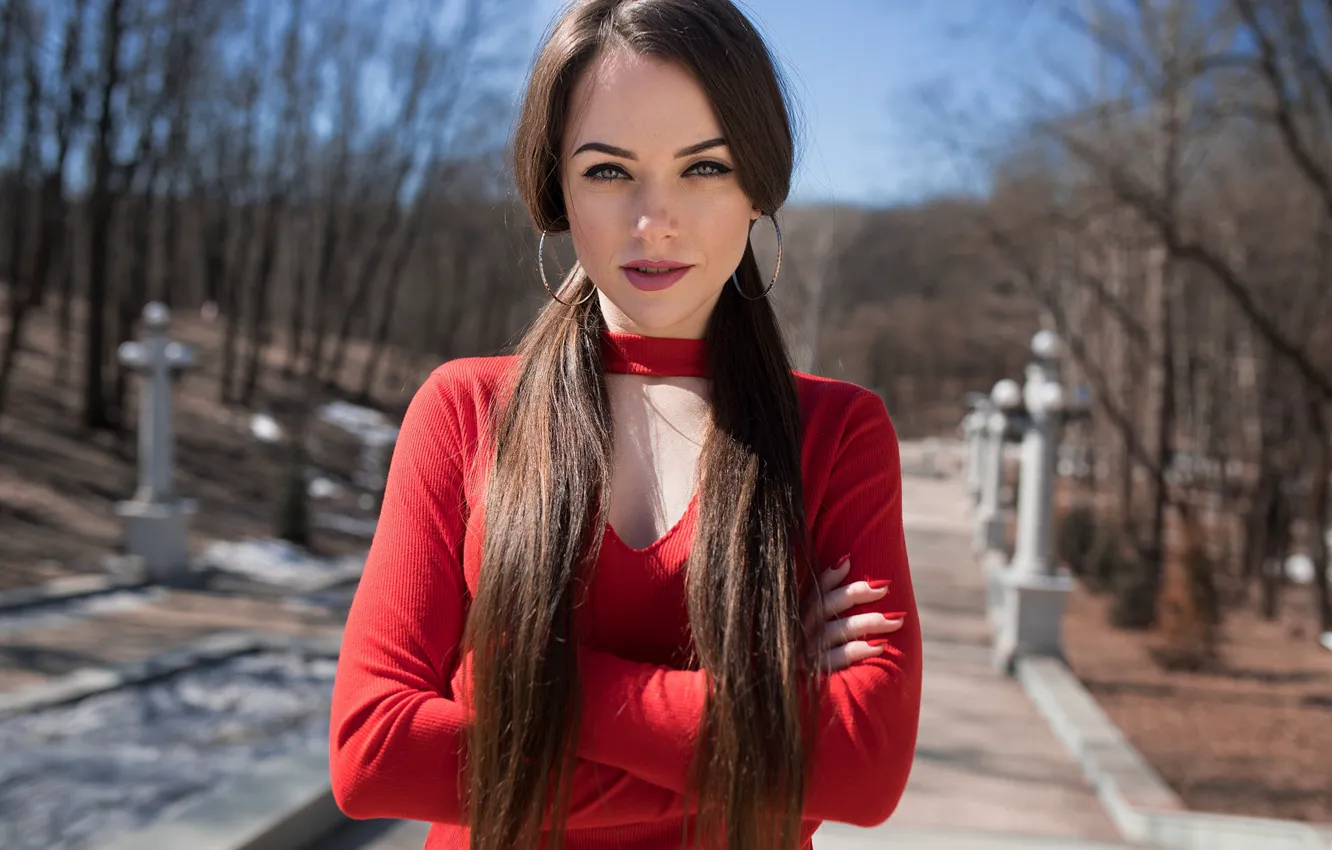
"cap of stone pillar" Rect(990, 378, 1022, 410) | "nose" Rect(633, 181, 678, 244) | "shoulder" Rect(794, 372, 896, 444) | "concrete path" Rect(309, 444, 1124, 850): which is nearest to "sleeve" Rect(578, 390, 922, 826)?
"shoulder" Rect(794, 372, 896, 444)

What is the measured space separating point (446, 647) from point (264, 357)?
98.5 feet

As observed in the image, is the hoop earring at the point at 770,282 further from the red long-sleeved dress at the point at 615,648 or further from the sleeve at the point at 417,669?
the sleeve at the point at 417,669

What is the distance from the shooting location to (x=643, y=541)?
4.23ft

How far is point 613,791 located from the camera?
1179 millimetres

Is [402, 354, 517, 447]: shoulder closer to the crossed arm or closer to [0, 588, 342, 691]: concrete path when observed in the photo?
the crossed arm

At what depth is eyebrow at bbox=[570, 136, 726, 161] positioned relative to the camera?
124 centimetres

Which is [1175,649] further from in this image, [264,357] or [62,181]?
[264,357]

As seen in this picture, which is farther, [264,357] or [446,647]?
[264,357]

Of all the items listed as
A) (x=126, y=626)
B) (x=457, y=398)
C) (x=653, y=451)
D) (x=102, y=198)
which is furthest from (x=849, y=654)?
(x=102, y=198)

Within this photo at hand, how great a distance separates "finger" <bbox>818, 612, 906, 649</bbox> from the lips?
0.43 m

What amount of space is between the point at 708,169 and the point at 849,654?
22.4 inches

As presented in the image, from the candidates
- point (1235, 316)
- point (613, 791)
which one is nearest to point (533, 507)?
point (613, 791)

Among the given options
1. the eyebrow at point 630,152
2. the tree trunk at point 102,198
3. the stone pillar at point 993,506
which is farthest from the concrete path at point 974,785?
the tree trunk at point 102,198

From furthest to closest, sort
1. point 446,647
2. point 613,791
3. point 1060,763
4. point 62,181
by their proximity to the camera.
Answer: point 62,181 → point 1060,763 → point 446,647 → point 613,791
